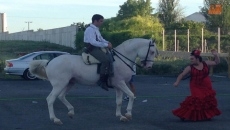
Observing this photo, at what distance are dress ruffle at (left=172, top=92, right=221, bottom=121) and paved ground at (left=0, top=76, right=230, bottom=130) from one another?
0.57ft

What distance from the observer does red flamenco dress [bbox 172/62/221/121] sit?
1512 centimetres

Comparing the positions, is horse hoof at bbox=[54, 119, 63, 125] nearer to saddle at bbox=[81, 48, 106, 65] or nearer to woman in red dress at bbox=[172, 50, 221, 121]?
saddle at bbox=[81, 48, 106, 65]

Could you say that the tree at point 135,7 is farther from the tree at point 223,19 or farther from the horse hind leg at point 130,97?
the horse hind leg at point 130,97

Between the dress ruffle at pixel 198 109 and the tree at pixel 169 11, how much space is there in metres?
69.6

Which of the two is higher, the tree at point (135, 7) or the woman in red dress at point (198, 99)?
the tree at point (135, 7)

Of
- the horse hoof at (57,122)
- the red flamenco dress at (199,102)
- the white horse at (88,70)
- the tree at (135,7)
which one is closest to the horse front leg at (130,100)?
the white horse at (88,70)

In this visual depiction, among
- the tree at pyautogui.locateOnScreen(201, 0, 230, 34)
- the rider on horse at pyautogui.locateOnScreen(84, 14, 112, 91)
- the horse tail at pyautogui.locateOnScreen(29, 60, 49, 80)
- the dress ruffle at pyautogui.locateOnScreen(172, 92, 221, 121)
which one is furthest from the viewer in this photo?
the tree at pyautogui.locateOnScreen(201, 0, 230, 34)

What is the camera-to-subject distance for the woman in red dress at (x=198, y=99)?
1512cm

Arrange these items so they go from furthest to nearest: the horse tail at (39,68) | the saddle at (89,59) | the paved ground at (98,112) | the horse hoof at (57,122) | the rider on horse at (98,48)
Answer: the horse tail at (39,68)
the saddle at (89,59)
the rider on horse at (98,48)
the horse hoof at (57,122)
the paved ground at (98,112)

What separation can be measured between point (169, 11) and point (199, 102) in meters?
71.4

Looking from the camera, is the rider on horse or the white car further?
the white car

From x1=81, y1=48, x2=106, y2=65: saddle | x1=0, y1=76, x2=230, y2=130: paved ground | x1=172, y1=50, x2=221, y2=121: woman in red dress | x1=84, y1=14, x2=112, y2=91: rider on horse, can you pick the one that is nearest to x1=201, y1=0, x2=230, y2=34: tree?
x1=0, y1=76, x2=230, y2=130: paved ground

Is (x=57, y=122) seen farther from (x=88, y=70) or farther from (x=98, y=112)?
(x=98, y=112)

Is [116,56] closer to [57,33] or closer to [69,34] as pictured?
[69,34]
